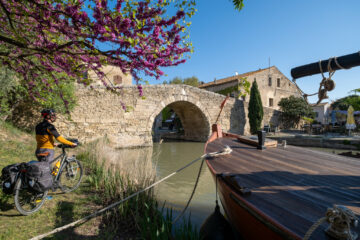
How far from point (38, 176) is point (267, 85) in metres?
22.1

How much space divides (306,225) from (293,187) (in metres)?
0.64

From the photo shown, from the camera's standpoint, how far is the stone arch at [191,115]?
11.8 m

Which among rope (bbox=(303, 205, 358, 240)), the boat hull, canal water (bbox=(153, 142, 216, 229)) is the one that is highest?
rope (bbox=(303, 205, 358, 240))

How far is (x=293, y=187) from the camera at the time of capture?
5.56ft

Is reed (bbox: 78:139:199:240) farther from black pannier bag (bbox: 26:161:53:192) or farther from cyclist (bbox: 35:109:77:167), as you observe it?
cyclist (bbox: 35:109:77:167)

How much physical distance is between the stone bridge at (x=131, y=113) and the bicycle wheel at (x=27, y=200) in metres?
4.98

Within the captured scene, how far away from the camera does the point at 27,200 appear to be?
9.14ft

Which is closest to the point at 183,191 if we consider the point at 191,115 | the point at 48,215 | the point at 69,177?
the point at 69,177

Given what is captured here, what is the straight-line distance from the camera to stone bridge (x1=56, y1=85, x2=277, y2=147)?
920 cm

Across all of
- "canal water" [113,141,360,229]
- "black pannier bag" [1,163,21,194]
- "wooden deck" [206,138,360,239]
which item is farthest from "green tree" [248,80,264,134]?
"black pannier bag" [1,163,21,194]

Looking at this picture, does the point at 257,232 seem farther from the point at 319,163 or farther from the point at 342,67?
the point at 342,67

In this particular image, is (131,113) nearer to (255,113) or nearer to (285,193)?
(285,193)

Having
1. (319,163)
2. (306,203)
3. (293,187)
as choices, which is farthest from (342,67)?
(306,203)

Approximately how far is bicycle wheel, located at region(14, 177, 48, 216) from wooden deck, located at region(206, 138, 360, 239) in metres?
2.36
